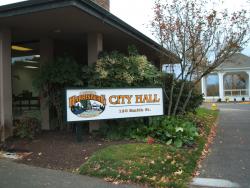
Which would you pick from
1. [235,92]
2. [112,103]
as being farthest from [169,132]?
[235,92]

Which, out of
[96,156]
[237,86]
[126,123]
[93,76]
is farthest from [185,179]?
[237,86]

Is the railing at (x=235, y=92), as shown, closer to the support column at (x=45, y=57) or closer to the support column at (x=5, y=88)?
the support column at (x=45, y=57)

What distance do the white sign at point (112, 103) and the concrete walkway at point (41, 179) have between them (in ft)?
6.66

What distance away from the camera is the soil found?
693cm

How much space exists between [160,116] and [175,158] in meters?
3.12

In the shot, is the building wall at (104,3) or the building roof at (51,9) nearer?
the building roof at (51,9)

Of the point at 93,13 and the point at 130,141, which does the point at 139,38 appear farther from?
the point at 130,141

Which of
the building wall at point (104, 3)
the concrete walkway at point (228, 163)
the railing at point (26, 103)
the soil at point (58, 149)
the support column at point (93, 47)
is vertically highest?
the building wall at point (104, 3)

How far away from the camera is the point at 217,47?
11.3 m

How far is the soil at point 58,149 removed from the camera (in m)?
6.93

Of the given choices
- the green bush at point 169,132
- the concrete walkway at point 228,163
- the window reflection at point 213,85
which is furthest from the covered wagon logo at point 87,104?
the window reflection at point 213,85

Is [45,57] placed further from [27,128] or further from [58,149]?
[58,149]

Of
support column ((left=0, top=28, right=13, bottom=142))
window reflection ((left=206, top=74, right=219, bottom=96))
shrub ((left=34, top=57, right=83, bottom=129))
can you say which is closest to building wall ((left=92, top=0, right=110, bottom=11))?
shrub ((left=34, top=57, right=83, bottom=129))

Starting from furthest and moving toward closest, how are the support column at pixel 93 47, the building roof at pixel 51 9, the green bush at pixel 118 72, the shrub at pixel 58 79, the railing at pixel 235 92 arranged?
the railing at pixel 235 92
the support column at pixel 93 47
the shrub at pixel 58 79
the green bush at pixel 118 72
the building roof at pixel 51 9
